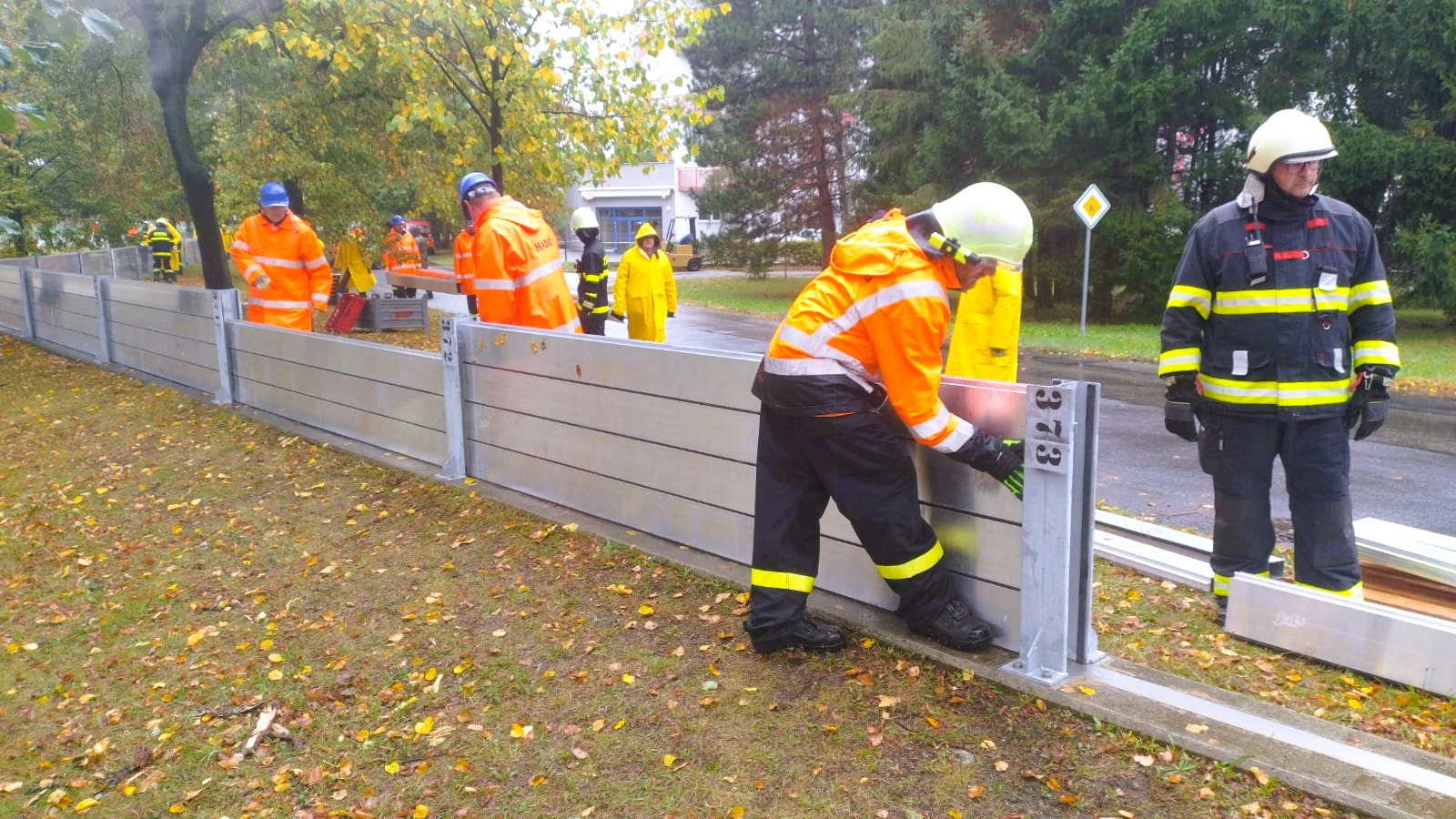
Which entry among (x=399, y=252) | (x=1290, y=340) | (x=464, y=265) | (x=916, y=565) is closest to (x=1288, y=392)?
(x=1290, y=340)

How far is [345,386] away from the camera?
307 inches

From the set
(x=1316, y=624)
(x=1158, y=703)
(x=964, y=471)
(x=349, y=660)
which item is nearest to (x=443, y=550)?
(x=349, y=660)

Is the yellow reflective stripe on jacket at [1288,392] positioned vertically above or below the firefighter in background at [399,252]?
below

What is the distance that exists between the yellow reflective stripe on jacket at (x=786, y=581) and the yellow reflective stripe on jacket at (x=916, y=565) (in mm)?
317

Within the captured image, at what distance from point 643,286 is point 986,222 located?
6.50 metres

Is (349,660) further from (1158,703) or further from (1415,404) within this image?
(1415,404)

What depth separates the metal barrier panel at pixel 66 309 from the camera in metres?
12.8

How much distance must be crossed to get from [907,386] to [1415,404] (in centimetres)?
1015

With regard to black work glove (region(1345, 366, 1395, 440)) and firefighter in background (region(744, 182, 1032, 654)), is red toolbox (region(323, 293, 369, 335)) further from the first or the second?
black work glove (region(1345, 366, 1395, 440))

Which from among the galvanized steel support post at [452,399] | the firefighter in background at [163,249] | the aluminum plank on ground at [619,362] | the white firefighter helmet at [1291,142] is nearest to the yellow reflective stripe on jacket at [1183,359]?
the white firefighter helmet at [1291,142]

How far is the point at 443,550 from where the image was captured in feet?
18.0

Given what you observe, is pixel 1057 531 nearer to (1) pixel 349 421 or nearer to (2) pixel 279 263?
(1) pixel 349 421

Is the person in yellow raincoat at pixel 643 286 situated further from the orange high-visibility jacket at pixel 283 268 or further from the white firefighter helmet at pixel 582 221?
the orange high-visibility jacket at pixel 283 268

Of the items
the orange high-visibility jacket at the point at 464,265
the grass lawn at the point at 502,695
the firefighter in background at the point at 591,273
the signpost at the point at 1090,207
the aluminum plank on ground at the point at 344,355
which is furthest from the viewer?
the signpost at the point at 1090,207
